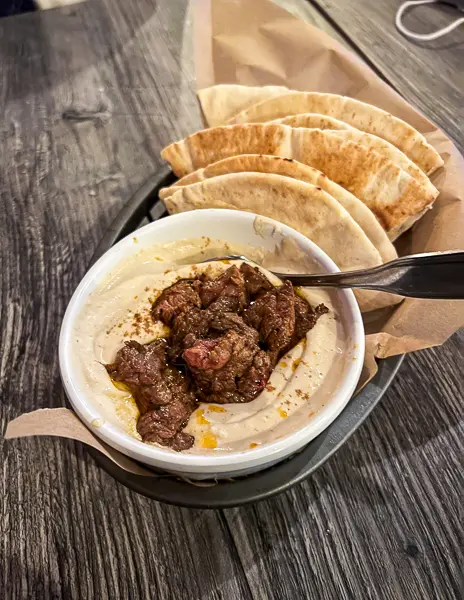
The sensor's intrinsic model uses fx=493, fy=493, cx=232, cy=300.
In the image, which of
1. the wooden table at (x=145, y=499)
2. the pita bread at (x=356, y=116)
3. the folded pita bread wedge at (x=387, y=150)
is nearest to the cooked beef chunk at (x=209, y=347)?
the wooden table at (x=145, y=499)

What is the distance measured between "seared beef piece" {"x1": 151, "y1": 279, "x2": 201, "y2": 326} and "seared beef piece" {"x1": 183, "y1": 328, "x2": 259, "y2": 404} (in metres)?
0.12

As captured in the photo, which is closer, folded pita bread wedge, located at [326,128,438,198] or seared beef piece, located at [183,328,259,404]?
seared beef piece, located at [183,328,259,404]

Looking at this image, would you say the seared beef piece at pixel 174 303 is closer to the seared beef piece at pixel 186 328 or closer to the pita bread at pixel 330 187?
the seared beef piece at pixel 186 328

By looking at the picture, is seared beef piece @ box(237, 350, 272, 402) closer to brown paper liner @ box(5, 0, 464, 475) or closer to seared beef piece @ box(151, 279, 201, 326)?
seared beef piece @ box(151, 279, 201, 326)

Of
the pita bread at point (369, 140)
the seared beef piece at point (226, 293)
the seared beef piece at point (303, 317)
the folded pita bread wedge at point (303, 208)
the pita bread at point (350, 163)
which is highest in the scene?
the pita bread at point (369, 140)

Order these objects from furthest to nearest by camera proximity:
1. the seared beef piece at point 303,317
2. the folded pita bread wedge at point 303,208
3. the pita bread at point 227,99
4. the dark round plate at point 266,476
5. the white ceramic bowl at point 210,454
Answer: the pita bread at point 227,99
the folded pita bread wedge at point 303,208
the seared beef piece at point 303,317
the dark round plate at point 266,476
the white ceramic bowl at point 210,454

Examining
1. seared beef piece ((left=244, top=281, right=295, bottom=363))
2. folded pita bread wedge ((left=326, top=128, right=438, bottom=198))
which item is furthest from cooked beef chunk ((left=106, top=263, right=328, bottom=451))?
folded pita bread wedge ((left=326, top=128, right=438, bottom=198))

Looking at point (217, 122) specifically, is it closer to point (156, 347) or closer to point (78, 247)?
point (78, 247)

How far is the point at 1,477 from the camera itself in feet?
4.34

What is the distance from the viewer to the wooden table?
3.85 feet

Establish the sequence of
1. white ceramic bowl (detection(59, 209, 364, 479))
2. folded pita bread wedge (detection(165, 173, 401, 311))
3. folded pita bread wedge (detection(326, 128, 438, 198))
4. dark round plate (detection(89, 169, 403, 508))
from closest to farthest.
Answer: white ceramic bowl (detection(59, 209, 364, 479)) → dark round plate (detection(89, 169, 403, 508)) → folded pita bread wedge (detection(165, 173, 401, 311)) → folded pita bread wedge (detection(326, 128, 438, 198))

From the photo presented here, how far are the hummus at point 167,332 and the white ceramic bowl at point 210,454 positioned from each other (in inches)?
0.9

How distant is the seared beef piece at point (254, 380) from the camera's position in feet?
3.87

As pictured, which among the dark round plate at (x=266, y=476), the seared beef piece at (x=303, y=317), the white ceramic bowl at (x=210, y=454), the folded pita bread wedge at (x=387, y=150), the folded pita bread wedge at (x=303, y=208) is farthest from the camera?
the folded pita bread wedge at (x=387, y=150)
